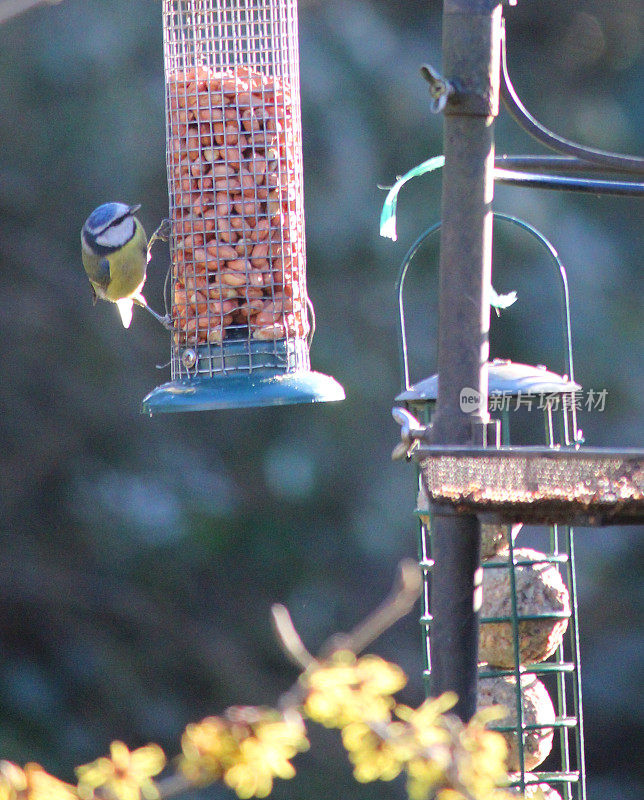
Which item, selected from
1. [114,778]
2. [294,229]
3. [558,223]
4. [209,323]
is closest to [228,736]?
[114,778]

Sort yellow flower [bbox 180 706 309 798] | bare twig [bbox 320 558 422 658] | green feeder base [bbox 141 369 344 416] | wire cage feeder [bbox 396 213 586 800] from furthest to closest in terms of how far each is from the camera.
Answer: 1. green feeder base [bbox 141 369 344 416]
2. wire cage feeder [bbox 396 213 586 800]
3. yellow flower [bbox 180 706 309 798]
4. bare twig [bbox 320 558 422 658]

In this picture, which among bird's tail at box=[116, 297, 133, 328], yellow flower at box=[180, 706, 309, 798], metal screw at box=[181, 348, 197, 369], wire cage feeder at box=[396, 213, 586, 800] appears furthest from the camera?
bird's tail at box=[116, 297, 133, 328]

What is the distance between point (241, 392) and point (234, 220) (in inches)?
15.4

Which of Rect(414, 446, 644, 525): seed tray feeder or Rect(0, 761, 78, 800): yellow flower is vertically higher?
Rect(414, 446, 644, 525): seed tray feeder

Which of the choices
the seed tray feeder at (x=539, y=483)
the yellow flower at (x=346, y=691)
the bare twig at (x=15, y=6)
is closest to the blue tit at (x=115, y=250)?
the seed tray feeder at (x=539, y=483)

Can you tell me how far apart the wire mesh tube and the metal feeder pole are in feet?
2.05

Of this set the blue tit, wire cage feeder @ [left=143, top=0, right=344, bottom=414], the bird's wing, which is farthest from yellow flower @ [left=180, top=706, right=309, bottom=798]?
the bird's wing

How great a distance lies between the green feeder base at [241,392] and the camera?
6.32 feet

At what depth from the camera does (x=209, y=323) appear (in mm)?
2166

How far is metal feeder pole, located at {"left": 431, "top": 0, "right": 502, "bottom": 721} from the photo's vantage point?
152 centimetres

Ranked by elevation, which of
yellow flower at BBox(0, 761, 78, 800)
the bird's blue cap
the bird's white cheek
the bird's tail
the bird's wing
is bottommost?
yellow flower at BBox(0, 761, 78, 800)

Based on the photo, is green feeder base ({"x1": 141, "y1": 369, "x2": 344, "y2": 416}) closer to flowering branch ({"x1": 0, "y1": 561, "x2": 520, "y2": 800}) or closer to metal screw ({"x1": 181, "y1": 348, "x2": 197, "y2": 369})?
metal screw ({"x1": 181, "y1": 348, "x2": 197, "y2": 369})

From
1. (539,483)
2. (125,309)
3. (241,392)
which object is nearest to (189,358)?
(241,392)

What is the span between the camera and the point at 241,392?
196 centimetres
